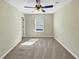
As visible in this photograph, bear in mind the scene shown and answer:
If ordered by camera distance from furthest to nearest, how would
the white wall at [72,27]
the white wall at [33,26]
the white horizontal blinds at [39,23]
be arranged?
the white horizontal blinds at [39,23] < the white wall at [33,26] < the white wall at [72,27]

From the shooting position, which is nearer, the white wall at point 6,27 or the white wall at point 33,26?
the white wall at point 6,27

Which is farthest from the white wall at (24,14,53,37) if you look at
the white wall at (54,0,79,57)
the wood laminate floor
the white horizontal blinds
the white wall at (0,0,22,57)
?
the white wall at (0,0,22,57)

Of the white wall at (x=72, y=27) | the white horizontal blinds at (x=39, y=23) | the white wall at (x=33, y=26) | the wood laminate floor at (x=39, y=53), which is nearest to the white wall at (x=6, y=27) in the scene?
the wood laminate floor at (x=39, y=53)

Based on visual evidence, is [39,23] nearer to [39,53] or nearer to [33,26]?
[33,26]

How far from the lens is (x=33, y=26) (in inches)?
433

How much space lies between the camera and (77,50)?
4.30 metres

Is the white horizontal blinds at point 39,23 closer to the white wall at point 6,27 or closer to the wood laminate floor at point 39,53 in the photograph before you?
the wood laminate floor at point 39,53

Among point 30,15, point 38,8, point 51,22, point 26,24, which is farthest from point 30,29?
point 38,8

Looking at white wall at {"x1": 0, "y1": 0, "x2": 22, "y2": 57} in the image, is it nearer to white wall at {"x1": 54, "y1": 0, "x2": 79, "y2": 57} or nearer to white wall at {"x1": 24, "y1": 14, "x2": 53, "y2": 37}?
white wall at {"x1": 54, "y1": 0, "x2": 79, "y2": 57}

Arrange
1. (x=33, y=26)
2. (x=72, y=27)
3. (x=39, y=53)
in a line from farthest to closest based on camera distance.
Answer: (x=33, y=26) < (x=39, y=53) < (x=72, y=27)

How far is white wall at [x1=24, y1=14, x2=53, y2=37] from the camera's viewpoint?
1093 cm

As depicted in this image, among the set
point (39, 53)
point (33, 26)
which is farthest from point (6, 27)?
point (33, 26)

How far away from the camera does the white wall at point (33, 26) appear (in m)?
10.9

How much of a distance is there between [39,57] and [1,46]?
4.82ft
